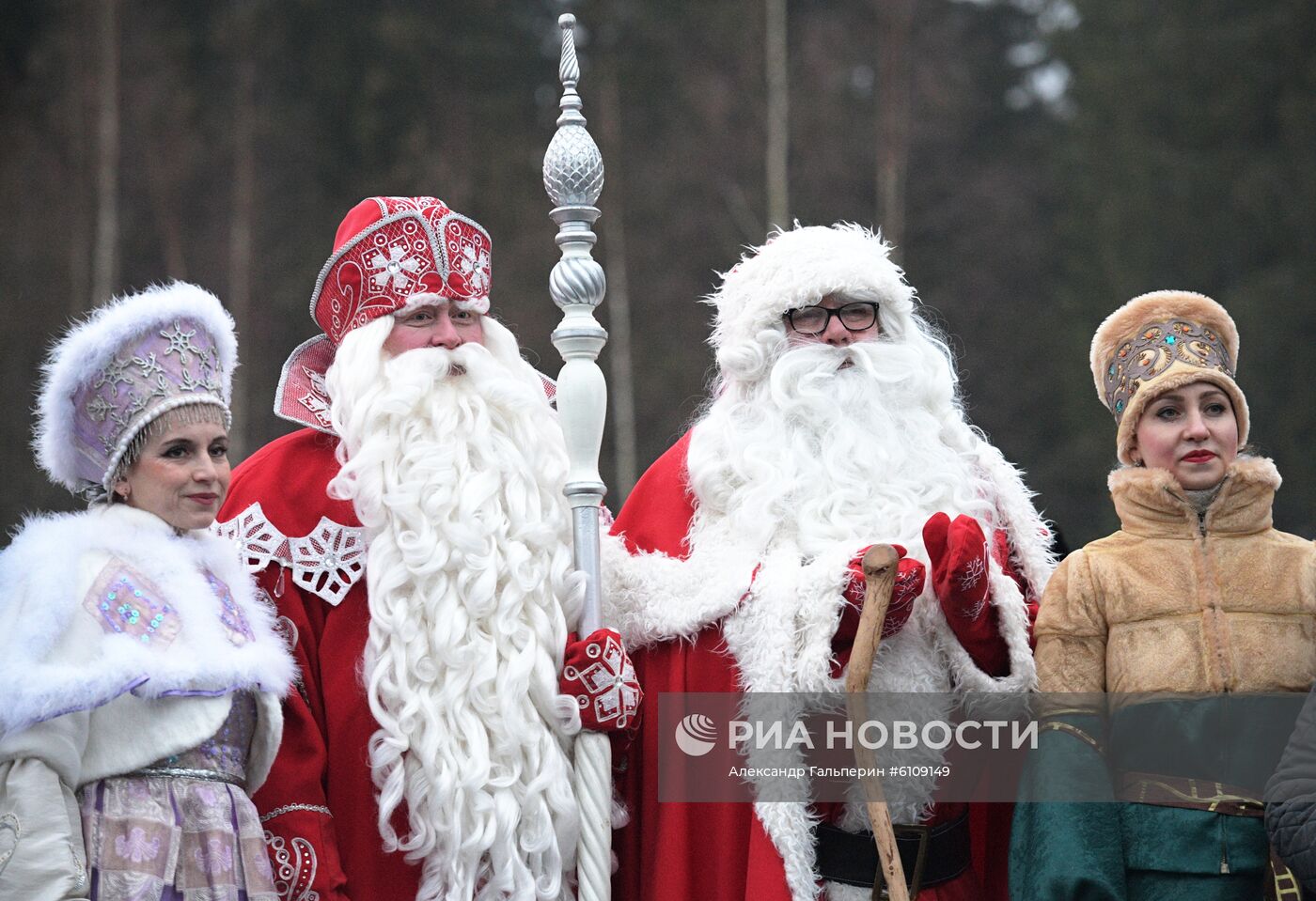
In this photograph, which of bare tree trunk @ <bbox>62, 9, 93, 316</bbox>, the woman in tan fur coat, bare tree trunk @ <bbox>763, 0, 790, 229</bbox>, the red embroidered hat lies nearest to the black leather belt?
the woman in tan fur coat

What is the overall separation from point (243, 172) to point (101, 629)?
1439 centimetres

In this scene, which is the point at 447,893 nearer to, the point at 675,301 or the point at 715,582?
the point at 715,582

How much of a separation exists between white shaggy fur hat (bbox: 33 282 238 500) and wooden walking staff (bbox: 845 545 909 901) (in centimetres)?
173

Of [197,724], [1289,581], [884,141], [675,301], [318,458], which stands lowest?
[197,724]

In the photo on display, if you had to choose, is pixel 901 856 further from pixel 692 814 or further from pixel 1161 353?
pixel 1161 353

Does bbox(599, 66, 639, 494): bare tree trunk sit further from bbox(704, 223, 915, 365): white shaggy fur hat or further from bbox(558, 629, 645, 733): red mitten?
bbox(558, 629, 645, 733): red mitten

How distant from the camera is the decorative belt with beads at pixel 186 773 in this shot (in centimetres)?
389

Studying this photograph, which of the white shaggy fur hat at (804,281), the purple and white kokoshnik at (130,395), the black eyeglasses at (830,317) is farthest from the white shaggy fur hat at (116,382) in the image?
the black eyeglasses at (830,317)

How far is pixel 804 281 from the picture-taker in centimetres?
493

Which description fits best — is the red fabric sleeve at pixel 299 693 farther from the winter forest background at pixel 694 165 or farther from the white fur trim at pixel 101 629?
the winter forest background at pixel 694 165

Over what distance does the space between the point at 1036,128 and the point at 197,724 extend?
16319mm

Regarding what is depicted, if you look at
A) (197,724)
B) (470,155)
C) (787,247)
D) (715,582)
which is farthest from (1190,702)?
(470,155)

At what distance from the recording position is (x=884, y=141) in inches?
675

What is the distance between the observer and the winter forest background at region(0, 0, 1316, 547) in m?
16.4
